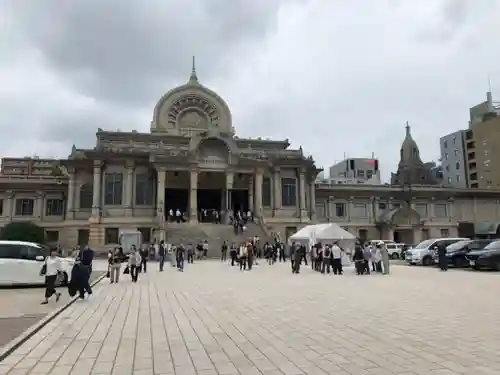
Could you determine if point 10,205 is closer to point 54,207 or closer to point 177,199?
point 54,207

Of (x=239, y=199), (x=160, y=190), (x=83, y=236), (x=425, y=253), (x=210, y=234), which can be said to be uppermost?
(x=160, y=190)

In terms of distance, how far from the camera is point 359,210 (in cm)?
5619

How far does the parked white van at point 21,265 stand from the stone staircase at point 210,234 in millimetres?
20097

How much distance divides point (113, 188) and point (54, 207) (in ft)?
26.8

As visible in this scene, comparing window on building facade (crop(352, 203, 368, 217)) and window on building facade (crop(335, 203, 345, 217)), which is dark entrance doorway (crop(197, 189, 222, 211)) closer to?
window on building facade (crop(335, 203, 345, 217))

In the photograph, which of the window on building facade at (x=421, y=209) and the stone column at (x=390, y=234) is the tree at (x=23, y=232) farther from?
the window on building facade at (x=421, y=209)

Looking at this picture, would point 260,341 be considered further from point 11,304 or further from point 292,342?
point 11,304

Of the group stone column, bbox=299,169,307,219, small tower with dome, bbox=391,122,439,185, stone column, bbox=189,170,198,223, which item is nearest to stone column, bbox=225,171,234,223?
stone column, bbox=189,170,198,223

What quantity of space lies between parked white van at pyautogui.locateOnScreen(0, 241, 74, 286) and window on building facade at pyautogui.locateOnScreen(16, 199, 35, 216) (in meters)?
33.4

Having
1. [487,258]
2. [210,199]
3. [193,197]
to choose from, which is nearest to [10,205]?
[193,197]

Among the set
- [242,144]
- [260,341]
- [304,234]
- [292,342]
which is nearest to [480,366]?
[292,342]

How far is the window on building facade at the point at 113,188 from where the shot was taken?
4578 cm

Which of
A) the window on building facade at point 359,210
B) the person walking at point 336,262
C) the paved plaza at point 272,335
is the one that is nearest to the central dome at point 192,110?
the window on building facade at point 359,210

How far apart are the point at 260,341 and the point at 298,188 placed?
140 feet
